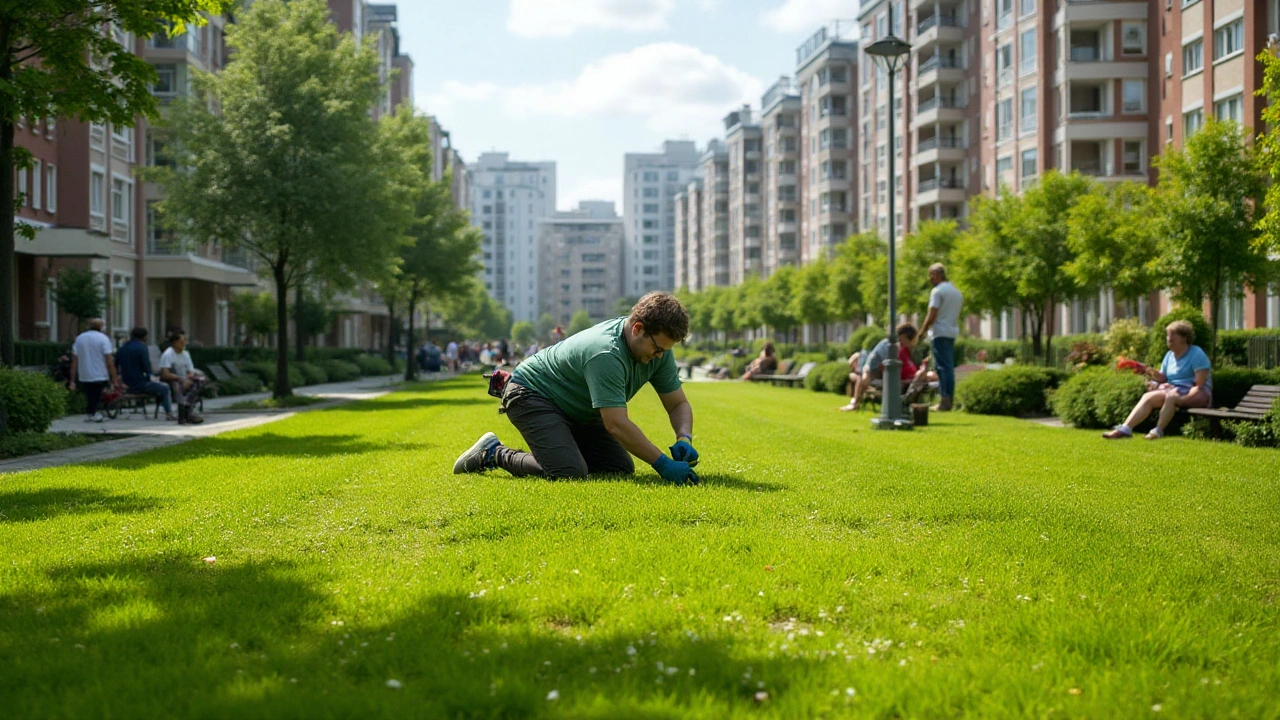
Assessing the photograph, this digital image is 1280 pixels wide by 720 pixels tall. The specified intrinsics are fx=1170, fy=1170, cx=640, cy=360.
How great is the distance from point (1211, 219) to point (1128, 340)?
3.57 meters

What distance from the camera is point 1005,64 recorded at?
61.0m

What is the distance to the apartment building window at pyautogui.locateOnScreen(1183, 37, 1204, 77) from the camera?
43.4 meters

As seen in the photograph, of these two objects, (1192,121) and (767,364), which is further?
(1192,121)

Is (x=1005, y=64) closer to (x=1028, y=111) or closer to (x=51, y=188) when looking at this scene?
(x=1028, y=111)

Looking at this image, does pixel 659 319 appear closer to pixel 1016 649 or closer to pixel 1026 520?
pixel 1026 520

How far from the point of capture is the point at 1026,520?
22.8 feet

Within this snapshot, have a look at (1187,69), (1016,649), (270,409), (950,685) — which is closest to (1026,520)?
(1016,649)

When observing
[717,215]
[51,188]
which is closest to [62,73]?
→ [51,188]

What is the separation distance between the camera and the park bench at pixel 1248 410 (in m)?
13.2

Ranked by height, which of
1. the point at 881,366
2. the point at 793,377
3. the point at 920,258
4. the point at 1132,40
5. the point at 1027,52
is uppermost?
the point at 1027,52

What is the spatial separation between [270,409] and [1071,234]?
21.5 metres

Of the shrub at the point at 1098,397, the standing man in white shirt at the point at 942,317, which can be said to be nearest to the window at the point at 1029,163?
the standing man in white shirt at the point at 942,317

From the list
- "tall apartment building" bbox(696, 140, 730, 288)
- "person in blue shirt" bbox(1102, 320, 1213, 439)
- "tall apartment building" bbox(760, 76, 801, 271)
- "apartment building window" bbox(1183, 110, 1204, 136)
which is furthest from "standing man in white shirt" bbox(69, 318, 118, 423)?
"tall apartment building" bbox(696, 140, 730, 288)

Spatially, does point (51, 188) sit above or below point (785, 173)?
below
